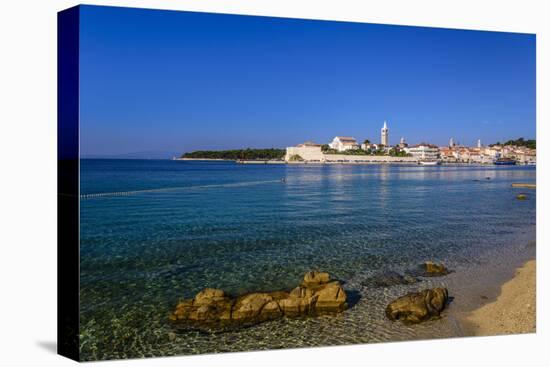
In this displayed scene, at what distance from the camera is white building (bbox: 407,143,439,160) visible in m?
8.58

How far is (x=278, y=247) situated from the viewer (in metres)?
8.45

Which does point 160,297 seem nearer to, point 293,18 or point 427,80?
point 293,18

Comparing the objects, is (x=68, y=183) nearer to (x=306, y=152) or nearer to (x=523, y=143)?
(x=306, y=152)

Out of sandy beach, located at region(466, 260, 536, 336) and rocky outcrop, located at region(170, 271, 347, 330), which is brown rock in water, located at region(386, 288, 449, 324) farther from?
rocky outcrop, located at region(170, 271, 347, 330)

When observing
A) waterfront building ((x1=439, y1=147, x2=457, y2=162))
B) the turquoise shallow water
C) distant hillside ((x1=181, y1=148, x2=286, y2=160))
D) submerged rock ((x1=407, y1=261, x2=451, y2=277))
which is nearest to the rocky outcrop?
the turquoise shallow water

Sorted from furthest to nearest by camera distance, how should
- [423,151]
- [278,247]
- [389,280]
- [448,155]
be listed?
[448,155], [423,151], [278,247], [389,280]

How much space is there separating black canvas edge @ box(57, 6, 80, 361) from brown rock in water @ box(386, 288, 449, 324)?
385cm

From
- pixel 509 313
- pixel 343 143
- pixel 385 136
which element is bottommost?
pixel 509 313

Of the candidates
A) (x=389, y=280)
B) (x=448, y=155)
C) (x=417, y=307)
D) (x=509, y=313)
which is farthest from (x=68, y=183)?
(x=448, y=155)

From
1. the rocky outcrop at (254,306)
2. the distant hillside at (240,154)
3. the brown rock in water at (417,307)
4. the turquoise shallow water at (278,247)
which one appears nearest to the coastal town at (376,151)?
the distant hillside at (240,154)

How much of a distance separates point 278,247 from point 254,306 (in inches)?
91.0

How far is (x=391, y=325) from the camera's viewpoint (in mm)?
6344
